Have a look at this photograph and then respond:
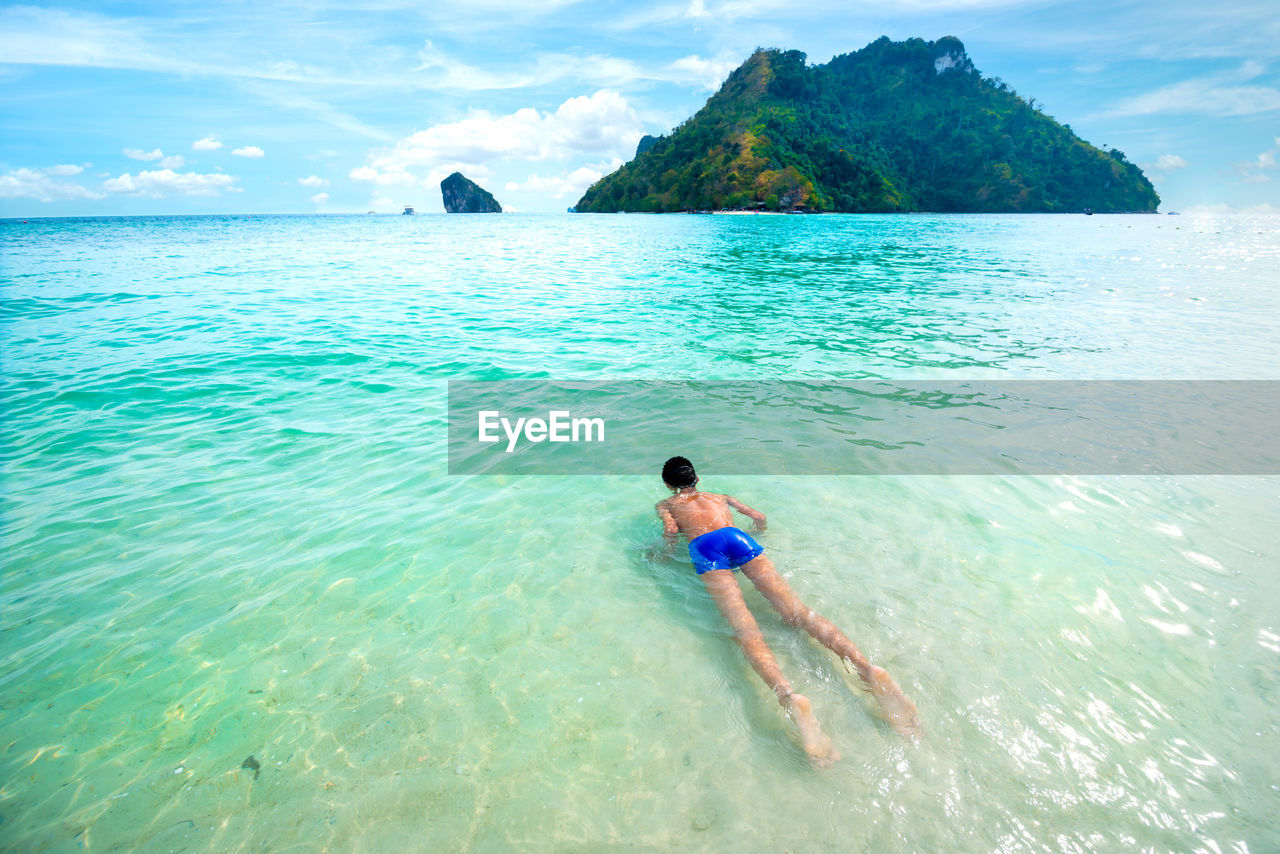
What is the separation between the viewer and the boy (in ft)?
12.5

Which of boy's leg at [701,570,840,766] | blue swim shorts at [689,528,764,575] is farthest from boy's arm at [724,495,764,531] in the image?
boy's leg at [701,570,840,766]

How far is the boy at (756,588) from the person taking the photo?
382 centimetres

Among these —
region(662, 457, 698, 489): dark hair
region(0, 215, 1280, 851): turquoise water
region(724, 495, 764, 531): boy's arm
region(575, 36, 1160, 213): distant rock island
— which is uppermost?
region(575, 36, 1160, 213): distant rock island

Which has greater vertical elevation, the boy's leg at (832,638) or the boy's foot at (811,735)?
the boy's leg at (832,638)

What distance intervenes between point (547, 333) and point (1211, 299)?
2565 cm

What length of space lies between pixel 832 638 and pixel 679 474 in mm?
2475

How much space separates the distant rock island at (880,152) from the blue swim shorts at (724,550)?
131395 mm

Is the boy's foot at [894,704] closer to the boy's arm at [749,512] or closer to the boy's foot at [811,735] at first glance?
the boy's foot at [811,735]

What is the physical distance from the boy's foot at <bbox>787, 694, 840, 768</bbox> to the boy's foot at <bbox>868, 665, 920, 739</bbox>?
517 millimetres

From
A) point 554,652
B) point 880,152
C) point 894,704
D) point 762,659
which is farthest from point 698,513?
point 880,152

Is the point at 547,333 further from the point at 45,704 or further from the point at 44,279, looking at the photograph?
the point at 44,279

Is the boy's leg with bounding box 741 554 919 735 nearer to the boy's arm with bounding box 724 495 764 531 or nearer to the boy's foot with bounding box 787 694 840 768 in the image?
the boy's foot with bounding box 787 694 840 768

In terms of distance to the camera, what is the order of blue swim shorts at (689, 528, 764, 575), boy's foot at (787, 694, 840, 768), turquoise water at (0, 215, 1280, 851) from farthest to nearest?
blue swim shorts at (689, 528, 764, 575) < boy's foot at (787, 694, 840, 768) < turquoise water at (0, 215, 1280, 851)

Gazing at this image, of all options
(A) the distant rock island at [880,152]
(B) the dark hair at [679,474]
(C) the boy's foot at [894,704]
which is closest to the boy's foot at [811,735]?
(C) the boy's foot at [894,704]
